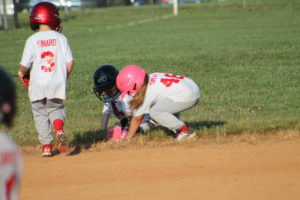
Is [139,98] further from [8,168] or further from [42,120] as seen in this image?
[8,168]

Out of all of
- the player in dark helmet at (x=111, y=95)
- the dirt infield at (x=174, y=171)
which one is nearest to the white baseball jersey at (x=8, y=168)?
the dirt infield at (x=174, y=171)

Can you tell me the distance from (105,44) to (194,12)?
19488mm

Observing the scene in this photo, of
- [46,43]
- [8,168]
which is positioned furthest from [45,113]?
[8,168]

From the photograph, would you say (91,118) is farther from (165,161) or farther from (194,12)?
(194,12)

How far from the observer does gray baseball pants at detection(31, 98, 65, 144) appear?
585cm

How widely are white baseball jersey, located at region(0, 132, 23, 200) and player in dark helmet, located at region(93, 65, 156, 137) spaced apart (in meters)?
4.35

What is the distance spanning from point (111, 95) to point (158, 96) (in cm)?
83

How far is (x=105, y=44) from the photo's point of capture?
1973 centimetres

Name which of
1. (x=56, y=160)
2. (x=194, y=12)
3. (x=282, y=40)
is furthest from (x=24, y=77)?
(x=194, y=12)

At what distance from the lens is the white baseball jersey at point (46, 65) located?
18.6 feet

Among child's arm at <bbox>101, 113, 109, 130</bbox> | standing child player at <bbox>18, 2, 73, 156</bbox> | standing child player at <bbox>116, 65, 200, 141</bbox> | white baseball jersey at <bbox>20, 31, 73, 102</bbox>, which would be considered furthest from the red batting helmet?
child's arm at <bbox>101, 113, 109, 130</bbox>

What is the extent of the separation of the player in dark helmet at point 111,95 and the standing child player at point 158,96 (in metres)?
0.60

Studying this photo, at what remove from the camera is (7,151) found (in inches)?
87.5

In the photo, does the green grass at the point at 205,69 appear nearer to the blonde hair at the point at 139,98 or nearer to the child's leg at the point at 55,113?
the blonde hair at the point at 139,98
